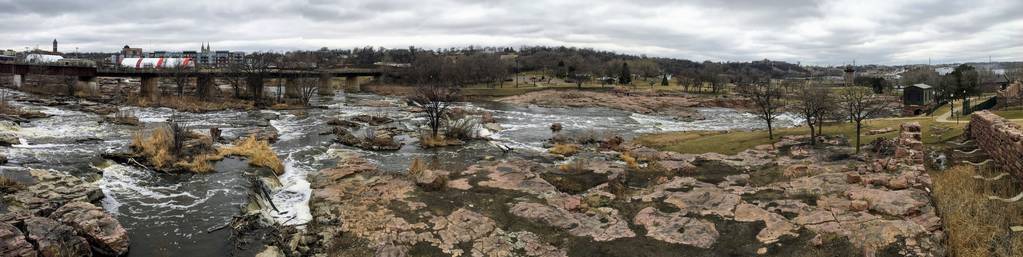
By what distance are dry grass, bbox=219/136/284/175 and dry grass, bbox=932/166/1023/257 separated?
25.2 metres

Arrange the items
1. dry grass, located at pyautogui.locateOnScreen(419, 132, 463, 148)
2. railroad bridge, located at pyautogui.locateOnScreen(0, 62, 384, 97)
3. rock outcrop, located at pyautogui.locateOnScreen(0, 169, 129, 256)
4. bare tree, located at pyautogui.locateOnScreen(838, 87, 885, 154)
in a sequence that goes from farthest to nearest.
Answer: railroad bridge, located at pyautogui.locateOnScreen(0, 62, 384, 97) → dry grass, located at pyautogui.locateOnScreen(419, 132, 463, 148) → bare tree, located at pyautogui.locateOnScreen(838, 87, 885, 154) → rock outcrop, located at pyautogui.locateOnScreen(0, 169, 129, 256)

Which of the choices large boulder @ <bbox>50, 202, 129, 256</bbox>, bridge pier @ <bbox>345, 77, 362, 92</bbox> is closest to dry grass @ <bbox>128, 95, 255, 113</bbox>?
bridge pier @ <bbox>345, 77, 362, 92</bbox>

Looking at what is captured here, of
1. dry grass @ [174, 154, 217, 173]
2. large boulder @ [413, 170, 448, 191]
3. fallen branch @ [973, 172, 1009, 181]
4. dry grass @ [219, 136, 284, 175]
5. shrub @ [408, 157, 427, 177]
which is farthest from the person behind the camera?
dry grass @ [219, 136, 284, 175]

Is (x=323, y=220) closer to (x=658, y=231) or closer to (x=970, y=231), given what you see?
(x=658, y=231)

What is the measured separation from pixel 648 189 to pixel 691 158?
9469mm

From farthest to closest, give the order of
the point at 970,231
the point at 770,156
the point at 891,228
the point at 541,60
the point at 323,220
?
the point at 541,60
the point at 770,156
the point at 323,220
the point at 891,228
the point at 970,231

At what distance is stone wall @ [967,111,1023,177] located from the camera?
18.1 metres

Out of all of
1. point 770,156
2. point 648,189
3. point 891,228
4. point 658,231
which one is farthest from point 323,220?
point 770,156

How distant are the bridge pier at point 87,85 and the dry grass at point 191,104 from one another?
19.5ft

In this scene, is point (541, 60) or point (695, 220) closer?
point (695, 220)

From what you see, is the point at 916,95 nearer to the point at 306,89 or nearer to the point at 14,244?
the point at 306,89

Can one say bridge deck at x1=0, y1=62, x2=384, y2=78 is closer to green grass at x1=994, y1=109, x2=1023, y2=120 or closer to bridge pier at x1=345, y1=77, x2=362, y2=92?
bridge pier at x1=345, y1=77, x2=362, y2=92

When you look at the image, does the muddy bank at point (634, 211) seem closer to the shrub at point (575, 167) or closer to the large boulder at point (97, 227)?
the shrub at point (575, 167)

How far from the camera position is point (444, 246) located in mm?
17328
